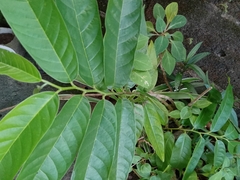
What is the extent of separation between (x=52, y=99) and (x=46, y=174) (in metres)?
0.16

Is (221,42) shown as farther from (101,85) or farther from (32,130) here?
(32,130)

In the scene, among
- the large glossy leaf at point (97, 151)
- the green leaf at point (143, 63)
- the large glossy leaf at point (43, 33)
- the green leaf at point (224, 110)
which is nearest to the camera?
the large glossy leaf at point (43, 33)

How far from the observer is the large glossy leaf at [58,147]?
612 millimetres

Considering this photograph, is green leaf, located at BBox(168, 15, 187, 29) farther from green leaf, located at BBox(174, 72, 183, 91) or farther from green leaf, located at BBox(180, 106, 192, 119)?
green leaf, located at BBox(180, 106, 192, 119)

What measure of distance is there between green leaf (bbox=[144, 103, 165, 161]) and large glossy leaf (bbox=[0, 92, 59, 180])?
392 millimetres

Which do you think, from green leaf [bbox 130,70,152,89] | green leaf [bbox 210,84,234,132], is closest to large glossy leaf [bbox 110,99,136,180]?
green leaf [bbox 130,70,152,89]

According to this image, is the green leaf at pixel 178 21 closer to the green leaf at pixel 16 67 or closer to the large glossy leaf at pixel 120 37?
the large glossy leaf at pixel 120 37

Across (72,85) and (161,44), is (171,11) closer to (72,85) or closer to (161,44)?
(161,44)

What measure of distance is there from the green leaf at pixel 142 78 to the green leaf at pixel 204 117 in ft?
0.86

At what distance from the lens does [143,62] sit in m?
0.81

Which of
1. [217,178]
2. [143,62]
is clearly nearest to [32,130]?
[143,62]

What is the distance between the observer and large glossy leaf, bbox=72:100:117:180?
0.64 metres

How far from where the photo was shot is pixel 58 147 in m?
0.62

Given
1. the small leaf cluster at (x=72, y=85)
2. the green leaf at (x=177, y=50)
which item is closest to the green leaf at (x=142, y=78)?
the small leaf cluster at (x=72, y=85)
